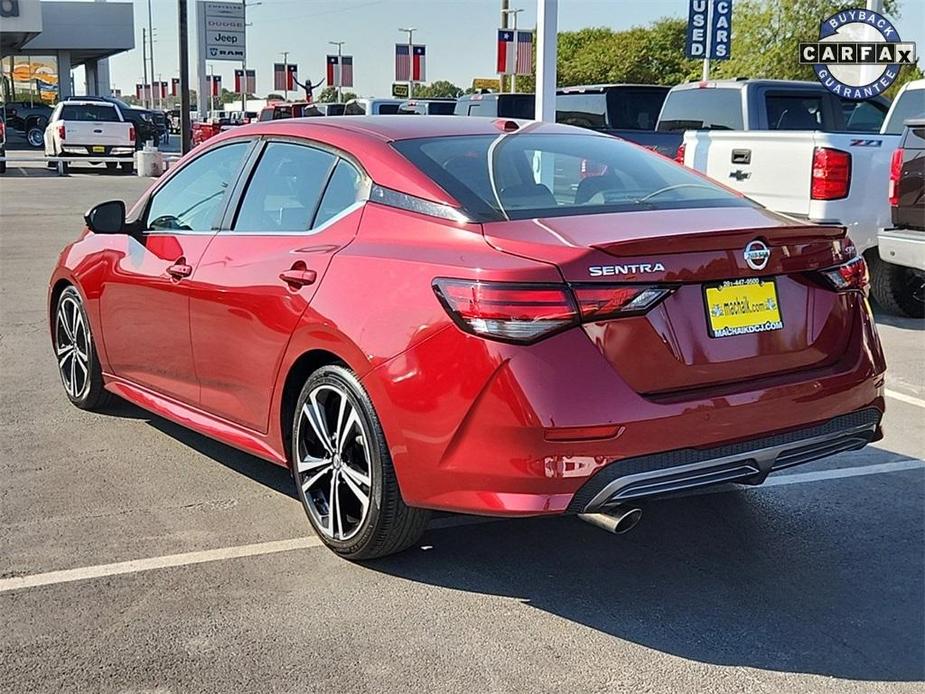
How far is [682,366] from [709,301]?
23 cm

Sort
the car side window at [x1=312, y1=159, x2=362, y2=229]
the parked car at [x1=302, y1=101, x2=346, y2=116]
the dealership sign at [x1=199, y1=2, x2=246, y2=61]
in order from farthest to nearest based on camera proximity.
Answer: the dealership sign at [x1=199, y1=2, x2=246, y2=61], the parked car at [x1=302, y1=101, x2=346, y2=116], the car side window at [x1=312, y1=159, x2=362, y2=229]

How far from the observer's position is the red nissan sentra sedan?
3324 millimetres

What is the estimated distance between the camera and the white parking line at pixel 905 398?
635cm

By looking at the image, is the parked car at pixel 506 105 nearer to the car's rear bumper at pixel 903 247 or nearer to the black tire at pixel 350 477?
the car's rear bumper at pixel 903 247

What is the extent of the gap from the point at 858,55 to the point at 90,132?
66.8ft

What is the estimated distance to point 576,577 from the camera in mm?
3924

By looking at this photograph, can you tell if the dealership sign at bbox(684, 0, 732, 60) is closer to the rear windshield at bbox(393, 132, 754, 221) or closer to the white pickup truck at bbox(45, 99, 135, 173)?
the white pickup truck at bbox(45, 99, 135, 173)

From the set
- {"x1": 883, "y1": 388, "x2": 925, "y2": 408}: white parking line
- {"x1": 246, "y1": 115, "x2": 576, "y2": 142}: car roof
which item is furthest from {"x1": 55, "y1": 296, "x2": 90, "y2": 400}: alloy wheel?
{"x1": 883, "y1": 388, "x2": 925, "y2": 408}: white parking line

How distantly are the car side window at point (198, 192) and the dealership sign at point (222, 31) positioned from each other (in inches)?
1298

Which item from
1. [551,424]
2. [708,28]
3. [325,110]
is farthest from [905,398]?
[325,110]

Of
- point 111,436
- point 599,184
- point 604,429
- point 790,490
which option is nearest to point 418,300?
point 604,429

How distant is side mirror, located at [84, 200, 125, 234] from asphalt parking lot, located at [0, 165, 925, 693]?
109 centimetres

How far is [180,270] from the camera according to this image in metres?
4.86

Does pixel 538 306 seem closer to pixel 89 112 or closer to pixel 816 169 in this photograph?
pixel 816 169
